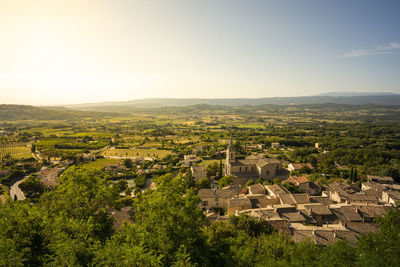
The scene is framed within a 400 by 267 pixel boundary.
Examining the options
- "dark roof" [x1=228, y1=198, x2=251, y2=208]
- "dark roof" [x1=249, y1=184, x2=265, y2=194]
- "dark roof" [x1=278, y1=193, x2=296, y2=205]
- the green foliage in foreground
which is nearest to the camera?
the green foliage in foreground

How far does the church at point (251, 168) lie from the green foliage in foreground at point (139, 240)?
98.4ft

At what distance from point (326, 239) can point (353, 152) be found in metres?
58.2

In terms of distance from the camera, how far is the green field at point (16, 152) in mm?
67062

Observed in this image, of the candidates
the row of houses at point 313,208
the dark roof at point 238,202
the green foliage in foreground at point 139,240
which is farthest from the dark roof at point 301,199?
the green foliage in foreground at point 139,240

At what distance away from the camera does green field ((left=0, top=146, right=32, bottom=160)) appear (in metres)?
67.1

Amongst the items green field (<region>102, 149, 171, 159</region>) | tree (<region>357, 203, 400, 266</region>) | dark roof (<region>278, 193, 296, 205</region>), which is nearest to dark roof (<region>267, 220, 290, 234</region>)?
dark roof (<region>278, 193, 296, 205</region>)

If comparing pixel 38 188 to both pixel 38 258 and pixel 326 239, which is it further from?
pixel 326 239

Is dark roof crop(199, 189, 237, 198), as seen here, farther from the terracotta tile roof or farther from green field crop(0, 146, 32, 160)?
green field crop(0, 146, 32, 160)

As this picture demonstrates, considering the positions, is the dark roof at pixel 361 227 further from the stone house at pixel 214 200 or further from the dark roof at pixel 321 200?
the stone house at pixel 214 200

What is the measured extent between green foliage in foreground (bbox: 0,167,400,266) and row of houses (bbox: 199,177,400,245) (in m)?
8.36

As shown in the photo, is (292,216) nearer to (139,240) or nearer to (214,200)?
(214,200)

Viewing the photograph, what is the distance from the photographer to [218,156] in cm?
6856

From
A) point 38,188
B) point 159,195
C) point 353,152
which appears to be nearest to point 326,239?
point 159,195

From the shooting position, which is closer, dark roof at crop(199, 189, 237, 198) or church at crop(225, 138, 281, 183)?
dark roof at crop(199, 189, 237, 198)
